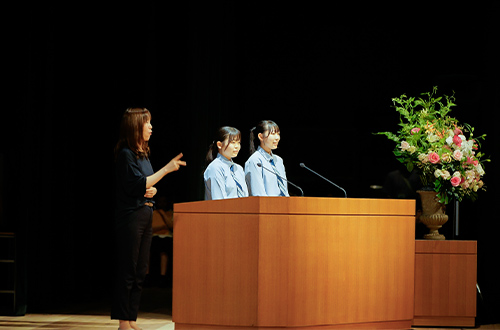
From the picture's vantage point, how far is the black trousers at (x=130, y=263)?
4.46 m

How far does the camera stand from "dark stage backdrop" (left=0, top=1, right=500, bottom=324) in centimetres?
606

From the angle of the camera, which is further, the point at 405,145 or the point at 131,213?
the point at 405,145

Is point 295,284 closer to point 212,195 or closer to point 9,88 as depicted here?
point 212,195

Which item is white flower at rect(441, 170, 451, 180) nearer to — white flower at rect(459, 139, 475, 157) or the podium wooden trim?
white flower at rect(459, 139, 475, 157)

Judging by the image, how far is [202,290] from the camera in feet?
14.1

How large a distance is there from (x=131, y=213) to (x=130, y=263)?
32cm

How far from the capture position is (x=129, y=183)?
4.43m

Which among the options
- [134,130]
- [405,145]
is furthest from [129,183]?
[405,145]

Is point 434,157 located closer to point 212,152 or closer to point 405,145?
point 405,145

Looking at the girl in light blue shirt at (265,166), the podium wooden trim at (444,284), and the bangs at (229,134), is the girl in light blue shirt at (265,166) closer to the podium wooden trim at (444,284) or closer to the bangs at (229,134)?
the bangs at (229,134)

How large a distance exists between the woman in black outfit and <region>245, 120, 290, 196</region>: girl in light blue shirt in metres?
0.95

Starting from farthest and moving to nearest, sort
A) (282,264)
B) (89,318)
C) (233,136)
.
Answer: (89,318) < (233,136) < (282,264)

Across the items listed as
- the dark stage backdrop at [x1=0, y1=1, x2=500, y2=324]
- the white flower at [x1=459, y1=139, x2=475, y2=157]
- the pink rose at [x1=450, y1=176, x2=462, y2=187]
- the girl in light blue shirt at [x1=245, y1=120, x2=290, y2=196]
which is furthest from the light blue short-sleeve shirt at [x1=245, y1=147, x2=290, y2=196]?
the white flower at [x1=459, y1=139, x2=475, y2=157]

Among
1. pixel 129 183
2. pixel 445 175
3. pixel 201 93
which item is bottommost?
pixel 129 183
